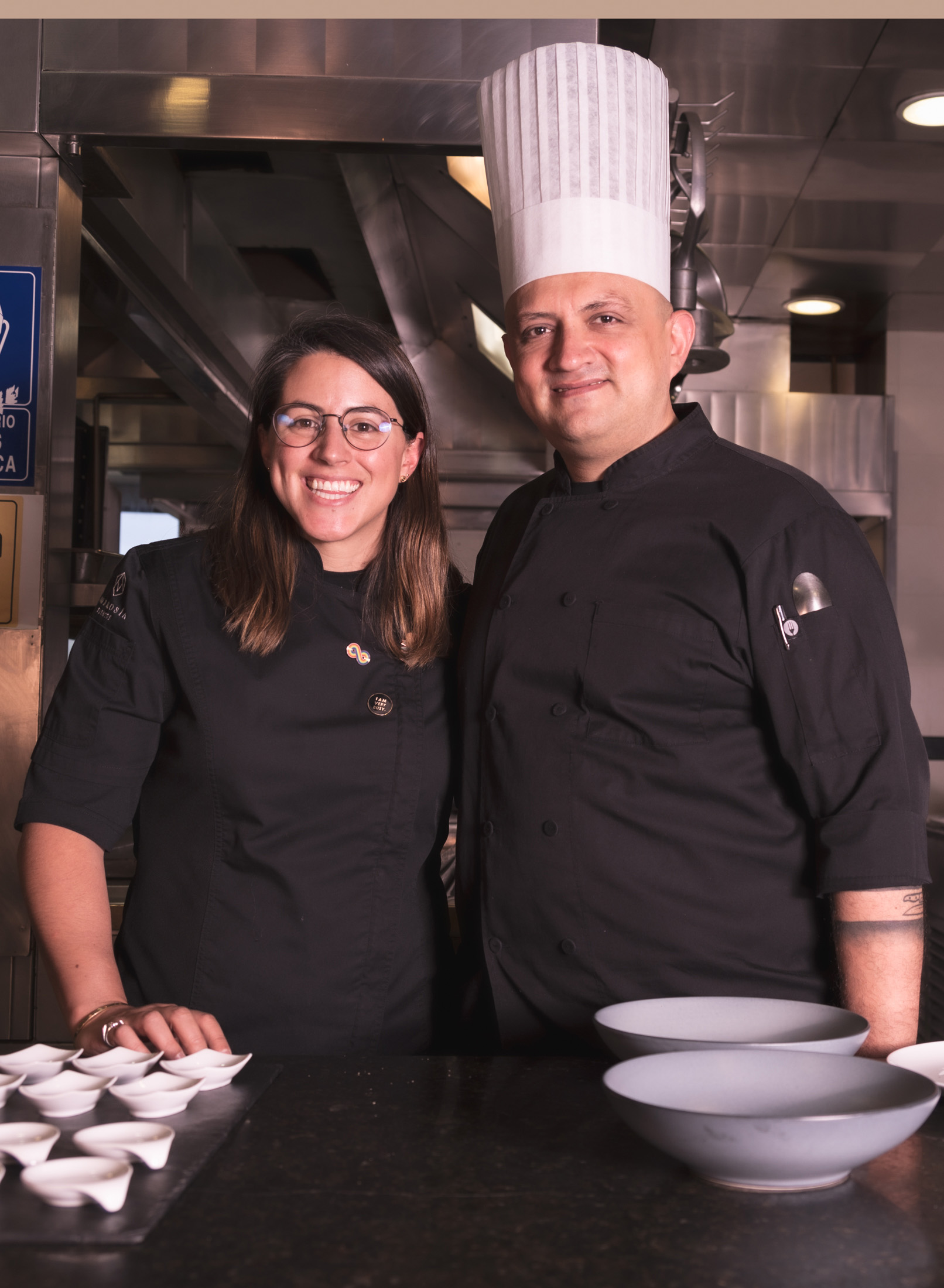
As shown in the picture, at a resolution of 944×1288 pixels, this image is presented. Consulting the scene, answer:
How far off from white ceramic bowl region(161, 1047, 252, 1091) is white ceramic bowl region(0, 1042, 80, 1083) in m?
0.08

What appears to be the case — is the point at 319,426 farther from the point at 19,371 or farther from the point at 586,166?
the point at 19,371

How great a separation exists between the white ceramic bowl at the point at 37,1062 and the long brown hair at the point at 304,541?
0.52 meters

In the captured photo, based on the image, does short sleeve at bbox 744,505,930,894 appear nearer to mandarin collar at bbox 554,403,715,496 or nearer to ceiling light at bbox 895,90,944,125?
mandarin collar at bbox 554,403,715,496

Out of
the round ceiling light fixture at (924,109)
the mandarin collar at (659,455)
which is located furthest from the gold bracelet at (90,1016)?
the round ceiling light fixture at (924,109)

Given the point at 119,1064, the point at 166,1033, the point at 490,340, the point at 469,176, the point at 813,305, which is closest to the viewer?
the point at 119,1064

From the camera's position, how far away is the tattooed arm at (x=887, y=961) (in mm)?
1119

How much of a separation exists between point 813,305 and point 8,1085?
4537 millimetres

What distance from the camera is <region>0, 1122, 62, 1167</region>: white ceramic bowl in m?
0.74

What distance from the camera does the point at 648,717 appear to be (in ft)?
4.04

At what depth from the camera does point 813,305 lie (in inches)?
184

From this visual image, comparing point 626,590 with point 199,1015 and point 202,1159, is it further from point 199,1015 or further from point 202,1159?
point 202,1159

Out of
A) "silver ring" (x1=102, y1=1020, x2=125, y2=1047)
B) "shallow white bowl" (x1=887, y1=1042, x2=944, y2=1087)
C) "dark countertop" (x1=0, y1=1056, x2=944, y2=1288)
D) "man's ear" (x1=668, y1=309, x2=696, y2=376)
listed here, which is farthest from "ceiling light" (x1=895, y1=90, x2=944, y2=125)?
"silver ring" (x1=102, y1=1020, x2=125, y2=1047)

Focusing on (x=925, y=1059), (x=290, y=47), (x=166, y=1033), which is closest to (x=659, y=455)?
(x=925, y=1059)

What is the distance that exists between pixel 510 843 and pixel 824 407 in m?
3.82
